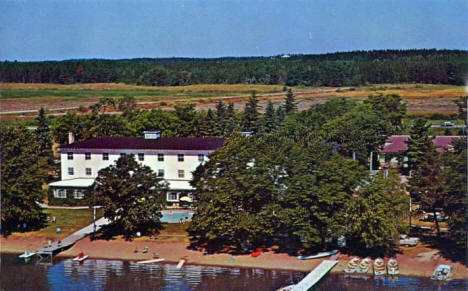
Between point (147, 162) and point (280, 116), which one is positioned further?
point (280, 116)

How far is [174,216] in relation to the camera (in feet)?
91.9

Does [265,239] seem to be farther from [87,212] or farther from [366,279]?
[87,212]

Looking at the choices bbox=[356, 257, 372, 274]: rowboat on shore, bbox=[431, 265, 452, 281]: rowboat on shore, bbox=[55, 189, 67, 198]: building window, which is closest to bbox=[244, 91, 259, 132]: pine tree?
bbox=[55, 189, 67, 198]: building window

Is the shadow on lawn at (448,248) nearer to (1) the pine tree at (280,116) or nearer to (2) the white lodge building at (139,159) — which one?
(2) the white lodge building at (139,159)

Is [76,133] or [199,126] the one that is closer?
[76,133]

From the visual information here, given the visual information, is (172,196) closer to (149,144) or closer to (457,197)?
(149,144)

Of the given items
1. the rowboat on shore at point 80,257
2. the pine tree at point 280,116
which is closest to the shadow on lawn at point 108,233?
the rowboat on shore at point 80,257

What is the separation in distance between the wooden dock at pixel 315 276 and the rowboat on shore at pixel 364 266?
2.44 feet

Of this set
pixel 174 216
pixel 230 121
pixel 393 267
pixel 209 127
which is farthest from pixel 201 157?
pixel 230 121

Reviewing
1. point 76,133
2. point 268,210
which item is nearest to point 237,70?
point 76,133

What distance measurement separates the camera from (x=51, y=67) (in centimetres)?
9444

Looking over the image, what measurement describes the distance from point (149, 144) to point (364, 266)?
13883 mm

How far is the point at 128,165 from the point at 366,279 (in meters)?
9.42

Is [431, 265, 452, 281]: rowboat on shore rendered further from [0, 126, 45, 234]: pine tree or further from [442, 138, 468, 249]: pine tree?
[0, 126, 45, 234]: pine tree
